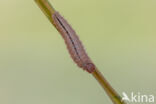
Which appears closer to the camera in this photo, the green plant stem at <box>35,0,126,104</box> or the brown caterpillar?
the green plant stem at <box>35,0,126,104</box>

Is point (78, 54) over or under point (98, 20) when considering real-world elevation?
under

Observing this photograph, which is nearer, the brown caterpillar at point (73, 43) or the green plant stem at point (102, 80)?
the green plant stem at point (102, 80)

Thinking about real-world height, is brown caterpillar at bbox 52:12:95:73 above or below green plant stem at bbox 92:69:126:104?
above

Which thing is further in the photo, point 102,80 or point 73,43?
point 73,43

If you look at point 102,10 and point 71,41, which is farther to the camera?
point 102,10

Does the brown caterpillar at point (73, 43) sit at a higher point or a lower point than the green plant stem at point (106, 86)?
higher

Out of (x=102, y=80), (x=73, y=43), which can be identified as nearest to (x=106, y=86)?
(x=102, y=80)

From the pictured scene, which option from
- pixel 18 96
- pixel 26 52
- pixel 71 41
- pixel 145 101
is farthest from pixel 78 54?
pixel 26 52

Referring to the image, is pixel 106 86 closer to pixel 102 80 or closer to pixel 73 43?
pixel 102 80

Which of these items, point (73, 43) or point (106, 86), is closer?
point (106, 86)

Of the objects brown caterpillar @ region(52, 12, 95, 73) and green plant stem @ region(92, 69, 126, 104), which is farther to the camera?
brown caterpillar @ region(52, 12, 95, 73)

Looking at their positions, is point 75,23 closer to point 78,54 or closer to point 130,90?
point 130,90
